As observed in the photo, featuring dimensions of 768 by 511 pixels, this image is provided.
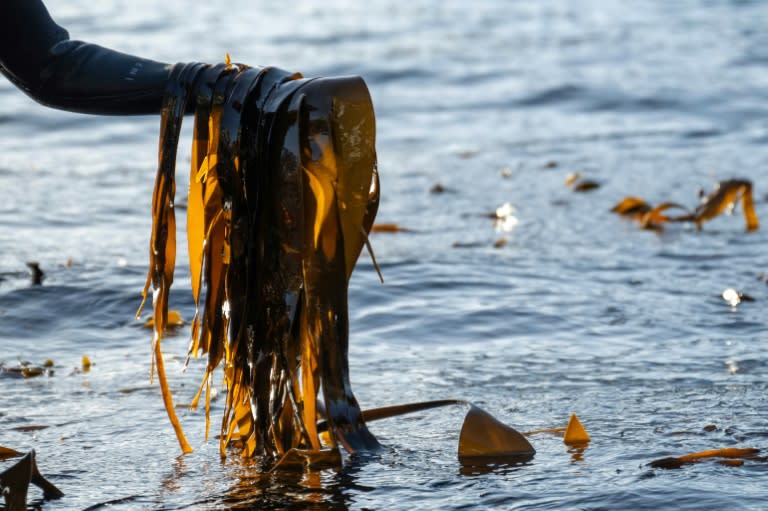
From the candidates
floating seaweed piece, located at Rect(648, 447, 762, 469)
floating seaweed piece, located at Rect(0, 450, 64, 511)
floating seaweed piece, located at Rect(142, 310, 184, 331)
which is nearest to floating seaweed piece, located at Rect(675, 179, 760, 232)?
floating seaweed piece, located at Rect(142, 310, 184, 331)

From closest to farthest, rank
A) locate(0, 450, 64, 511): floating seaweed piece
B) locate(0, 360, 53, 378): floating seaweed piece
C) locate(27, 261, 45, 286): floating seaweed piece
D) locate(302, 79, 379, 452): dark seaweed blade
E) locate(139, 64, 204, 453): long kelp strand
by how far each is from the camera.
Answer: locate(0, 450, 64, 511): floating seaweed piece, locate(302, 79, 379, 452): dark seaweed blade, locate(139, 64, 204, 453): long kelp strand, locate(0, 360, 53, 378): floating seaweed piece, locate(27, 261, 45, 286): floating seaweed piece

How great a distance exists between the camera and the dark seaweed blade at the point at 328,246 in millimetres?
2455

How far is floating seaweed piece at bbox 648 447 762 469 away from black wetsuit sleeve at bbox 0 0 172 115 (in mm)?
1271

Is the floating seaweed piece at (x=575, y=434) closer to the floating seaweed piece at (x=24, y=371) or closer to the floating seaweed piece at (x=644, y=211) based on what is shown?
the floating seaweed piece at (x=24, y=371)

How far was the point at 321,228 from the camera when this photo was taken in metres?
2.49

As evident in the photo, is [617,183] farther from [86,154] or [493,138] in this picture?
[86,154]

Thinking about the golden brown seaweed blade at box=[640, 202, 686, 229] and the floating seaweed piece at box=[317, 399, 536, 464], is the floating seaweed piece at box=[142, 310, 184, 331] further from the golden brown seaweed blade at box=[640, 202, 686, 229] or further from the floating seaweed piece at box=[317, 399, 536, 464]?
the golden brown seaweed blade at box=[640, 202, 686, 229]

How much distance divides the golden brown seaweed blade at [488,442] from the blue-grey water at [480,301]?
0.04 metres

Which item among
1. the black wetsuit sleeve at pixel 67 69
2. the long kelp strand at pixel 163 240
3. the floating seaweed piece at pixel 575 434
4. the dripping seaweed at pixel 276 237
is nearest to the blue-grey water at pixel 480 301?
the floating seaweed piece at pixel 575 434

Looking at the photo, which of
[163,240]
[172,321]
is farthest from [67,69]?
[172,321]

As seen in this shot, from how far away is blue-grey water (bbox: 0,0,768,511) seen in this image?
2.53 m

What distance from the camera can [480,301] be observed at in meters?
4.18

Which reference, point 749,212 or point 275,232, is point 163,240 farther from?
point 749,212

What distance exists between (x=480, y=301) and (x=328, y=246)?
1.76 metres
